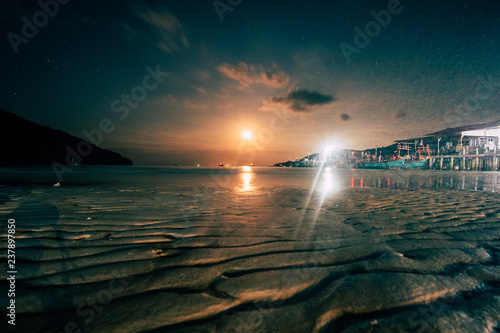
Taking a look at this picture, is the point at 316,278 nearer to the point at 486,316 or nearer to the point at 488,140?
the point at 486,316

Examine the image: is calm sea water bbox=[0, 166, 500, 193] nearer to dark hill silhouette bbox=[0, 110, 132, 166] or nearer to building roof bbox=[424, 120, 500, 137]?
building roof bbox=[424, 120, 500, 137]

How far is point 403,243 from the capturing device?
9.07ft

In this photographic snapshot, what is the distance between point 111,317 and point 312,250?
2.03 meters

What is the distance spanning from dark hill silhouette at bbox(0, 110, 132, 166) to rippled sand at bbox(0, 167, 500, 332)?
99226 millimetres

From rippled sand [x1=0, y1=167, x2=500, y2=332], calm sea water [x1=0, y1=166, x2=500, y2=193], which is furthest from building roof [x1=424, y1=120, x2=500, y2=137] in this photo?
rippled sand [x1=0, y1=167, x2=500, y2=332]

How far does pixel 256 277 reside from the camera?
186cm

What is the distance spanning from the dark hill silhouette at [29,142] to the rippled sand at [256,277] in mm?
99226

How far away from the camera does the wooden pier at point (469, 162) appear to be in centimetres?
4844

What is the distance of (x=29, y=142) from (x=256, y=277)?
11466cm

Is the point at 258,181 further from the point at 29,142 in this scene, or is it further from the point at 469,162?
the point at 29,142

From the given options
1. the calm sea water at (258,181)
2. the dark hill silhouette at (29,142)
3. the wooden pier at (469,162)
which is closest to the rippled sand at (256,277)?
the calm sea water at (258,181)

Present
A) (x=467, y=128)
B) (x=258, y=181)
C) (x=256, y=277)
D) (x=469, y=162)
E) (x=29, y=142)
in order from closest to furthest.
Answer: (x=256, y=277)
(x=258, y=181)
(x=467, y=128)
(x=469, y=162)
(x=29, y=142)

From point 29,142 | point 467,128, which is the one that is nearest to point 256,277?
point 467,128

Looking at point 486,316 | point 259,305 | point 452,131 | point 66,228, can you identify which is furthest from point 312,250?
point 452,131
